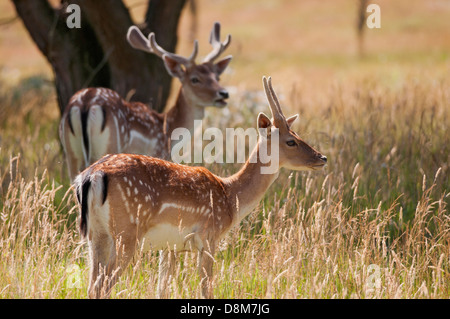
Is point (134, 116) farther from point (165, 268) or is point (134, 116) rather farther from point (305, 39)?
point (305, 39)

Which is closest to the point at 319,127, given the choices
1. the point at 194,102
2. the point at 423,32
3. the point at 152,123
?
the point at 194,102

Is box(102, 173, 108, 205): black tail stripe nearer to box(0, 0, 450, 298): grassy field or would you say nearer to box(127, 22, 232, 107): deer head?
box(0, 0, 450, 298): grassy field

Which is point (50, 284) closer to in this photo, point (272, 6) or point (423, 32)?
point (423, 32)

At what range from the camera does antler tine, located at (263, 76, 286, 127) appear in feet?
15.4

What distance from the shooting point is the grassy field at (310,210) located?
432cm

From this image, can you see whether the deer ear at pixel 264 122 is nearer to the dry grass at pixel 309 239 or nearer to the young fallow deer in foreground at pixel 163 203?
the young fallow deer in foreground at pixel 163 203

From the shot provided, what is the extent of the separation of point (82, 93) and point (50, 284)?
234cm

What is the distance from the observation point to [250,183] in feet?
16.2

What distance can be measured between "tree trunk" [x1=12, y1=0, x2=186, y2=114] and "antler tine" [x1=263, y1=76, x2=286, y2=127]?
2.91 m

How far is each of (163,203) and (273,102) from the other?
3.33 feet

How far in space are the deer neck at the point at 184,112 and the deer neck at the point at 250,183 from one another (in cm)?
247

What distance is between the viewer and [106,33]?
25.7 ft

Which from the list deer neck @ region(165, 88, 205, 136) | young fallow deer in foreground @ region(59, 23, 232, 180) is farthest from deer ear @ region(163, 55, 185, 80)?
deer neck @ region(165, 88, 205, 136)

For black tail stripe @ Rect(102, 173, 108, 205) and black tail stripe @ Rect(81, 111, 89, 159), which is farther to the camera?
black tail stripe @ Rect(81, 111, 89, 159)
